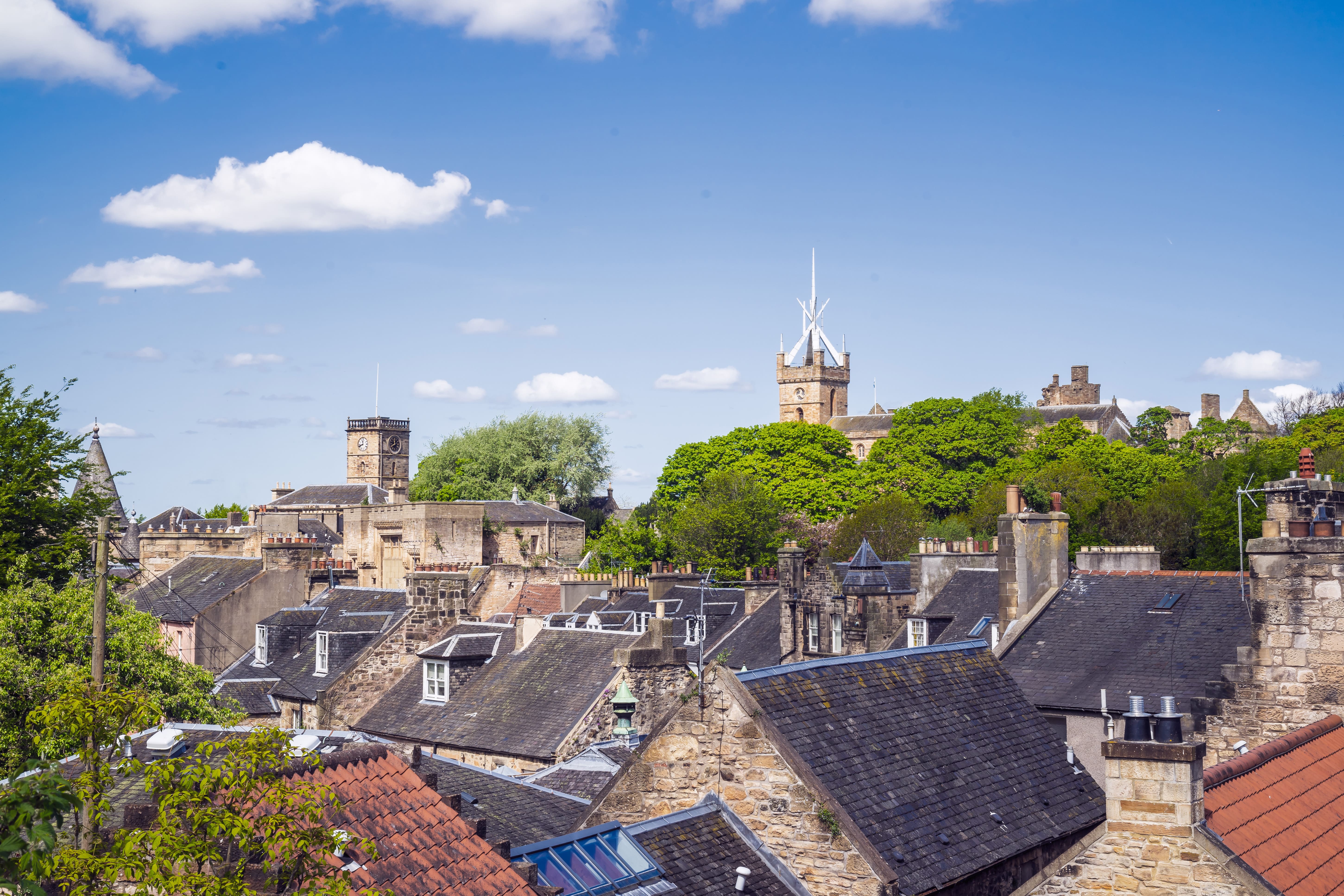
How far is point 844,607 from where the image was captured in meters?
35.4

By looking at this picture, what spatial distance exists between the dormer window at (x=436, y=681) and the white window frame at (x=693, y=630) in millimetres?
11300

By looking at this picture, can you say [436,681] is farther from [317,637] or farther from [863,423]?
[863,423]

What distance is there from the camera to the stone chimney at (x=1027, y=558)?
86.6ft

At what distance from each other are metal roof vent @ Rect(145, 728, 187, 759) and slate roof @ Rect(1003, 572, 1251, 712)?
1601cm

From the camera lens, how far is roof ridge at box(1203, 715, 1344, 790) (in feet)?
40.7

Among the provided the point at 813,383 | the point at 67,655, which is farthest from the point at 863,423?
the point at 67,655

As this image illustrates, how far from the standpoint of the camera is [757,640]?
39.3 m

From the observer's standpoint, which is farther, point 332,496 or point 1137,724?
point 332,496

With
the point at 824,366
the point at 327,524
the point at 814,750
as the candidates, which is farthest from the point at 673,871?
the point at 824,366

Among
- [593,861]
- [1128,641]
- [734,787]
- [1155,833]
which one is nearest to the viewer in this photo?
[1155,833]

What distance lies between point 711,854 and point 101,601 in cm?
1171

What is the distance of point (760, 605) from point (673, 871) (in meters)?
31.1

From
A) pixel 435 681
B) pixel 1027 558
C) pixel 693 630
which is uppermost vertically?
pixel 1027 558

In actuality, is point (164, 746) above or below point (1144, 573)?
below
